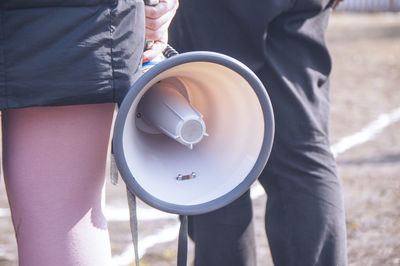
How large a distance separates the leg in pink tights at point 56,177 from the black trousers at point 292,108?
613 millimetres

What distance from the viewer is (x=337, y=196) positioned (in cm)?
200

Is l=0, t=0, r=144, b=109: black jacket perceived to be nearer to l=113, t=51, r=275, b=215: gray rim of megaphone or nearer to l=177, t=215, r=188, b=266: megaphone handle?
l=113, t=51, r=275, b=215: gray rim of megaphone

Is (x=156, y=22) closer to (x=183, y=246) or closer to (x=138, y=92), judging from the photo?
(x=138, y=92)

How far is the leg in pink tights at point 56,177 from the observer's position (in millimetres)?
1442

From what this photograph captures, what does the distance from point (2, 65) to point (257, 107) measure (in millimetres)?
569

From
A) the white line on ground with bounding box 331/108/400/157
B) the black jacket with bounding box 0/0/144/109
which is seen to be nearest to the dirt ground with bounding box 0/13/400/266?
the white line on ground with bounding box 331/108/400/157

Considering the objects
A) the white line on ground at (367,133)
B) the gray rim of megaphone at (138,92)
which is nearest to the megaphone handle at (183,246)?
the gray rim of megaphone at (138,92)

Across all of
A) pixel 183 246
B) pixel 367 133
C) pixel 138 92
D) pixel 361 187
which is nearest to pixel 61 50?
pixel 138 92

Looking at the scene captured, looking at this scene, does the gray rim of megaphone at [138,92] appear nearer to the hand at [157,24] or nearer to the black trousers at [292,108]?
the hand at [157,24]

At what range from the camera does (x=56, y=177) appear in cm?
146

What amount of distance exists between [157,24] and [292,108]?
0.53m

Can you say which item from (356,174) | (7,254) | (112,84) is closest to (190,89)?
(112,84)

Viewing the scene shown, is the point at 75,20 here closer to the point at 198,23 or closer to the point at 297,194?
the point at 198,23

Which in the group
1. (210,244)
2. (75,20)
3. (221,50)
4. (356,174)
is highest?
(75,20)
